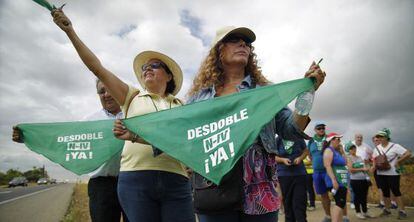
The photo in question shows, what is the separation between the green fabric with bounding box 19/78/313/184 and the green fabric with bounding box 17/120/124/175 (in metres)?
0.84

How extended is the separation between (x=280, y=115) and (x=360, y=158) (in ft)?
21.9

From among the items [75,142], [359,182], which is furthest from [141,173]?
[359,182]

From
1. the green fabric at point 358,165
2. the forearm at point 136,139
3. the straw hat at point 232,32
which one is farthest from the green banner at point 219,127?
the green fabric at point 358,165

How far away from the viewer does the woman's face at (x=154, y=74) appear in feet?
9.21

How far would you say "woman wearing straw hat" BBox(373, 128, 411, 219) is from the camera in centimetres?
700

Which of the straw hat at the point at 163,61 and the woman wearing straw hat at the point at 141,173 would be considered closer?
the woman wearing straw hat at the point at 141,173

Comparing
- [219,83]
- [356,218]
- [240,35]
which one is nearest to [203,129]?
[219,83]

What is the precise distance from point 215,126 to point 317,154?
4.51 metres

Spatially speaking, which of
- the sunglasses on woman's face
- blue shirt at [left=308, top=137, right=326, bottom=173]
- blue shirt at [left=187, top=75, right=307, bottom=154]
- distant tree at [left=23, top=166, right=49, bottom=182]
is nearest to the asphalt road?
blue shirt at [left=308, top=137, right=326, bottom=173]

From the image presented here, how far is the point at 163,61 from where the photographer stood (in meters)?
3.09

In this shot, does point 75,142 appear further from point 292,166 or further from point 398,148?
point 398,148

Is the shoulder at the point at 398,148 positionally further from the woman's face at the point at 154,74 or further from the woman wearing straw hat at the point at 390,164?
the woman's face at the point at 154,74

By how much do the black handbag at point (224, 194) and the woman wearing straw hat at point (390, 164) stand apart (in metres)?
6.37

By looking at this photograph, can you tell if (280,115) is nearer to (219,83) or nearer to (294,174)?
(219,83)
